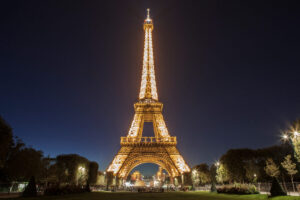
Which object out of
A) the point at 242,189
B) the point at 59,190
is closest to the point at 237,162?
the point at 242,189

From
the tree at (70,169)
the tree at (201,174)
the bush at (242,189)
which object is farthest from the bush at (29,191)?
the tree at (201,174)

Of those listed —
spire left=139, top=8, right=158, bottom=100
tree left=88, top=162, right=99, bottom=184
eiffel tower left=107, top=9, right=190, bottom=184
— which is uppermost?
spire left=139, top=8, right=158, bottom=100

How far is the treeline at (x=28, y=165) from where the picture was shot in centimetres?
2142

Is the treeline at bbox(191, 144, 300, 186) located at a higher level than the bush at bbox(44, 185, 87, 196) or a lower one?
higher

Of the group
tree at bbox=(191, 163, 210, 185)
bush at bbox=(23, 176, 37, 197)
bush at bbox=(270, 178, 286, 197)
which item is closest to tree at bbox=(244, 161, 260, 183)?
tree at bbox=(191, 163, 210, 185)

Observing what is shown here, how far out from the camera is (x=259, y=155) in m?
44.1

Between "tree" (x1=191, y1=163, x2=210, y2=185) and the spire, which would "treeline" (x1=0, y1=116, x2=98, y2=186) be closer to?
the spire

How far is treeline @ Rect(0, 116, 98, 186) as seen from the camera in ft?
70.3

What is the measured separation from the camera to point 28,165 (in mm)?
29031

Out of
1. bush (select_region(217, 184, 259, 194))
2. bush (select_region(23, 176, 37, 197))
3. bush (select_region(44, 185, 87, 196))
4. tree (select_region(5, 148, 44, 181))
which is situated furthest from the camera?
tree (select_region(5, 148, 44, 181))

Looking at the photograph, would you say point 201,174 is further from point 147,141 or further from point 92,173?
point 92,173

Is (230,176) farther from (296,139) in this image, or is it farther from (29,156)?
(29,156)

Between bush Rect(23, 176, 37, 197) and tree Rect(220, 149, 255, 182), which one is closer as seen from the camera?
bush Rect(23, 176, 37, 197)

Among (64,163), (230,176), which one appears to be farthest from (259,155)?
(64,163)
